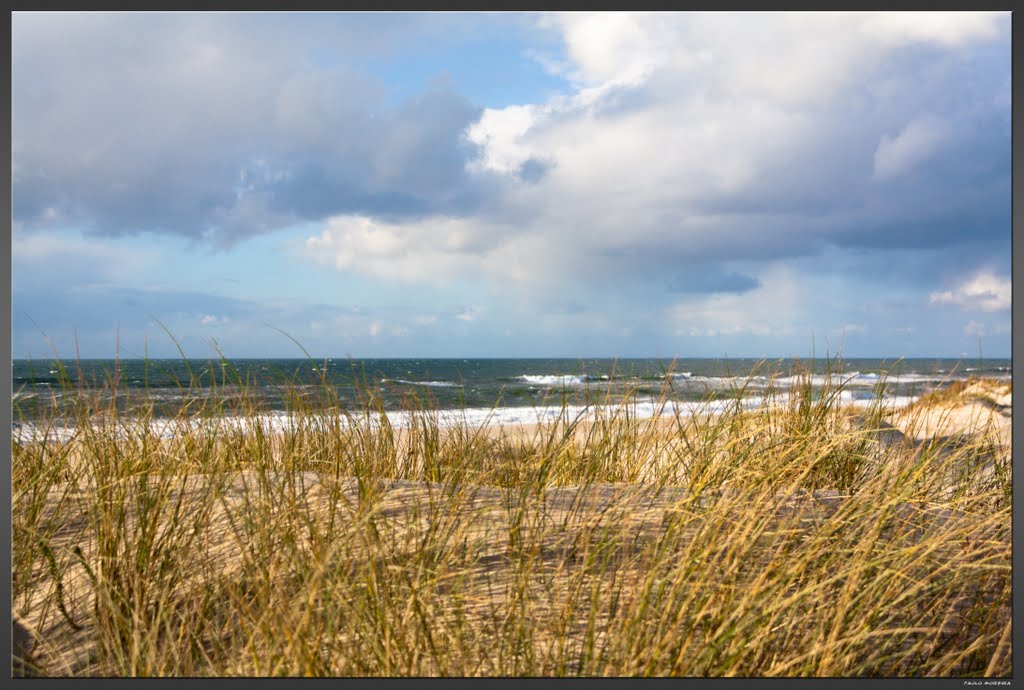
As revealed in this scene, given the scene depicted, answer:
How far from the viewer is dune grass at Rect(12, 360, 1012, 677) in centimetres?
166

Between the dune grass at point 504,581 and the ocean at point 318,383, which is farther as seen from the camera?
the ocean at point 318,383

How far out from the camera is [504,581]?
2020 mm

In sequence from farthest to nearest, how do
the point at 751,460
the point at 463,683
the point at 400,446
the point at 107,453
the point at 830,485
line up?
the point at 400,446 < the point at 830,485 < the point at 107,453 < the point at 751,460 < the point at 463,683

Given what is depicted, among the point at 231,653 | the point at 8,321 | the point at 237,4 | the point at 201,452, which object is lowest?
the point at 231,653

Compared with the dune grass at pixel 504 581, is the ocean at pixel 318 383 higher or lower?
higher

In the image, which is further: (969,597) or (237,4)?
(969,597)

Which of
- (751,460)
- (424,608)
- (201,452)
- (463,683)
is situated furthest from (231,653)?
(751,460)

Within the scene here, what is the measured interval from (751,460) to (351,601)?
5.10 ft

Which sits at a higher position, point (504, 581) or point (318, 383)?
point (318, 383)

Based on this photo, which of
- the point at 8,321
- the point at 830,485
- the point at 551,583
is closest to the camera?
the point at 8,321

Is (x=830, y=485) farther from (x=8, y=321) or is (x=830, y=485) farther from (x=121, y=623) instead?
(x=8, y=321)

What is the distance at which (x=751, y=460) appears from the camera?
251 centimetres

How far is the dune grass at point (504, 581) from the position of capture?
1.66 meters

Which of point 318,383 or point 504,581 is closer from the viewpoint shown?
point 504,581
